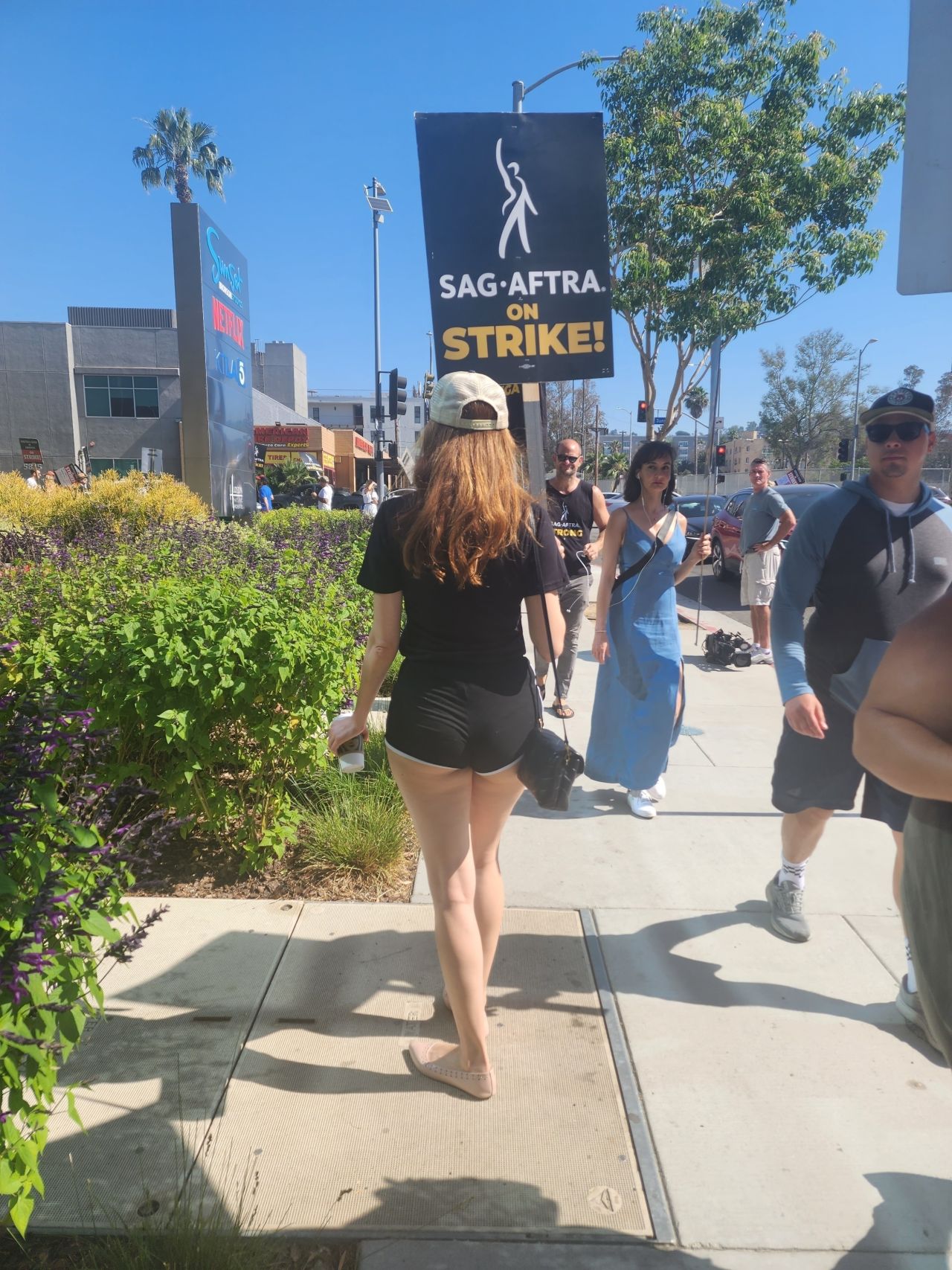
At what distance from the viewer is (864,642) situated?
9.27 ft

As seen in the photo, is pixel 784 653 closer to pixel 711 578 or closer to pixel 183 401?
pixel 711 578

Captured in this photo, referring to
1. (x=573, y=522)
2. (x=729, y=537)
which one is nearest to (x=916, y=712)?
(x=573, y=522)

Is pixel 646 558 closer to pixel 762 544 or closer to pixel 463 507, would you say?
pixel 463 507

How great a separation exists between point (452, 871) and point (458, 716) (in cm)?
45

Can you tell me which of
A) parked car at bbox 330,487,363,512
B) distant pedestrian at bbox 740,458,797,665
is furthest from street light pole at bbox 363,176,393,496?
distant pedestrian at bbox 740,458,797,665

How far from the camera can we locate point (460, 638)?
2.25 m

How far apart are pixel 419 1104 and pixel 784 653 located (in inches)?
72.0

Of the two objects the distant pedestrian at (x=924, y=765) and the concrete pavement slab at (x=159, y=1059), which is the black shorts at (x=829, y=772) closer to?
the distant pedestrian at (x=924, y=765)

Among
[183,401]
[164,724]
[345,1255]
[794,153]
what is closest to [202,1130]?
[345,1255]

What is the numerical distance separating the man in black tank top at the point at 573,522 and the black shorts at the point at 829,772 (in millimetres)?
3096

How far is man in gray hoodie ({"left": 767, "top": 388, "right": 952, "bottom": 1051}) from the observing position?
9.04 feet

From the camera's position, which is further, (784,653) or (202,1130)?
(784,653)

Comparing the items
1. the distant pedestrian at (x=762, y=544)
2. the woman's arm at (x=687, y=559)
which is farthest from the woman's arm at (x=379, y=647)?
the distant pedestrian at (x=762, y=544)

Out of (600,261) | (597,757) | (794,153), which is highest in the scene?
(794,153)
